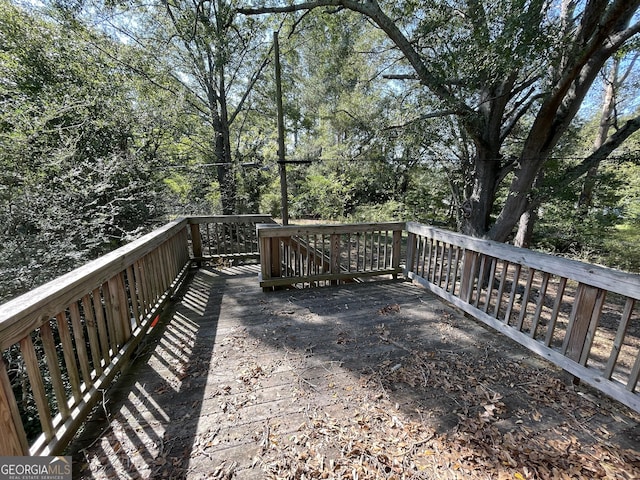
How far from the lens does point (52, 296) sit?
4.54ft

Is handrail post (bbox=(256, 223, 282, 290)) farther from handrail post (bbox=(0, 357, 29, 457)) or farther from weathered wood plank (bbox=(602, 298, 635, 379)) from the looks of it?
weathered wood plank (bbox=(602, 298, 635, 379))

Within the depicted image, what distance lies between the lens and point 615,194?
9203 millimetres

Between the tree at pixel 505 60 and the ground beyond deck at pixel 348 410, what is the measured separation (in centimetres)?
290

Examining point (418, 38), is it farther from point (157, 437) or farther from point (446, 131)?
point (157, 437)

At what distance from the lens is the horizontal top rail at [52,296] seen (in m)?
1.13

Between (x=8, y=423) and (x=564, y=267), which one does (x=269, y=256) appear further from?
(x=564, y=267)

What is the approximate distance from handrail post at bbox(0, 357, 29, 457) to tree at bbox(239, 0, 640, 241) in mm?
4539

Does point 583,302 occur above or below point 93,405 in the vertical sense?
above

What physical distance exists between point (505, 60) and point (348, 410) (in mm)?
3758

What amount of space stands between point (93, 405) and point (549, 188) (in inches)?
234

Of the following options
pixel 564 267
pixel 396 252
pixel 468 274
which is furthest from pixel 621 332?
pixel 396 252

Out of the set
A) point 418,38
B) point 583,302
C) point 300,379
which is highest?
point 418,38

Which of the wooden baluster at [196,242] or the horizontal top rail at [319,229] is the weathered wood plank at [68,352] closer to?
the horizontal top rail at [319,229]

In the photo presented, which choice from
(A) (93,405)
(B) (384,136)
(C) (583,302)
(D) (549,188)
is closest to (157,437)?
(A) (93,405)
